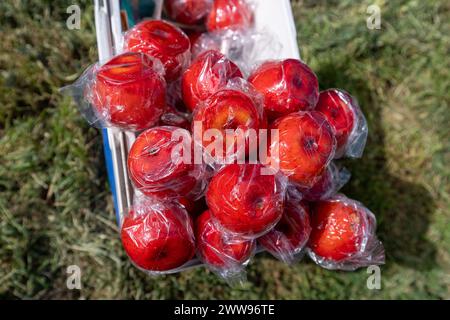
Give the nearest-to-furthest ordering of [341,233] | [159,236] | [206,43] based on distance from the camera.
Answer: [159,236]
[341,233]
[206,43]

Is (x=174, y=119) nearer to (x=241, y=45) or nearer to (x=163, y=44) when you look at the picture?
(x=163, y=44)

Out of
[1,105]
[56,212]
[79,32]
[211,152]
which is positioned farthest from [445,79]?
[1,105]

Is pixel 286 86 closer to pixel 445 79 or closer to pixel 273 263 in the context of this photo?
pixel 273 263

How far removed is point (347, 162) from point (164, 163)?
3.72ft

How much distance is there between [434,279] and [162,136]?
151cm

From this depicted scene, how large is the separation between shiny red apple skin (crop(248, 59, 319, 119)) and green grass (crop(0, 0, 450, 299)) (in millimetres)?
814

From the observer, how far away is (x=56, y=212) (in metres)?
2.04

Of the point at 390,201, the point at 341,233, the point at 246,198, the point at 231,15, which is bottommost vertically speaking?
the point at 390,201

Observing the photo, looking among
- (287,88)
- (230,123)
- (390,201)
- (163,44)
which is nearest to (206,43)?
(163,44)

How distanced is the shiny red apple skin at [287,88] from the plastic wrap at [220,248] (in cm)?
41

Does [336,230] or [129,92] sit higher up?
[129,92]

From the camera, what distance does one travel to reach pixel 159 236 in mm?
1369

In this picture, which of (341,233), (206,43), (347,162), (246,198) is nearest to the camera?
(246,198)
